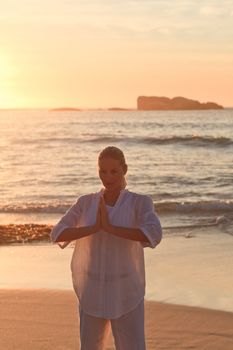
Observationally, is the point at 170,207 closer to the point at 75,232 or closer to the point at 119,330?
the point at 119,330

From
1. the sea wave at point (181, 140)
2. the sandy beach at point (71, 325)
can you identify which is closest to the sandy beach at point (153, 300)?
the sandy beach at point (71, 325)

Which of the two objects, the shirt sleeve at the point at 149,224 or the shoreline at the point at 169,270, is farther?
the shoreline at the point at 169,270

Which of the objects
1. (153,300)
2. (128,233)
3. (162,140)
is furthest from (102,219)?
(162,140)

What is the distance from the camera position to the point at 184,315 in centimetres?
686

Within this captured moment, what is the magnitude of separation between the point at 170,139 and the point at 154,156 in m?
12.4

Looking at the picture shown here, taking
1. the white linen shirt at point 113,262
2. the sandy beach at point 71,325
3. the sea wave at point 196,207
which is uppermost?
the white linen shirt at point 113,262

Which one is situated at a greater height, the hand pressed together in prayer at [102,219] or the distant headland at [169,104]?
the hand pressed together in prayer at [102,219]

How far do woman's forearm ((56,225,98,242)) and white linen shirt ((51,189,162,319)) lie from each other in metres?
0.03

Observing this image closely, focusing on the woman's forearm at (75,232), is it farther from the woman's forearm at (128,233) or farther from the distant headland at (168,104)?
the distant headland at (168,104)

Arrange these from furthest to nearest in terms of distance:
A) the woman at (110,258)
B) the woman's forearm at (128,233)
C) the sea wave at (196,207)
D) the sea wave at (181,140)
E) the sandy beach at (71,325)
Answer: the sea wave at (181,140) < the sea wave at (196,207) < the sandy beach at (71,325) < the woman at (110,258) < the woman's forearm at (128,233)

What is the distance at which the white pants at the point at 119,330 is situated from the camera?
164 inches

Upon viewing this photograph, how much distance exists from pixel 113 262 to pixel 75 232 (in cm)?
28

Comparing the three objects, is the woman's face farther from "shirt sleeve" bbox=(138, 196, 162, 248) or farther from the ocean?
the ocean

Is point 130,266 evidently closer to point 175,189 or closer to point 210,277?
point 210,277
